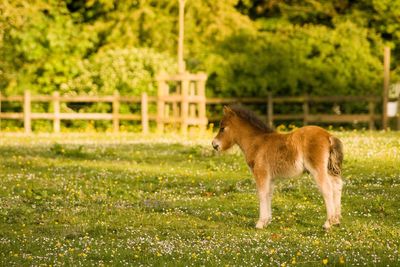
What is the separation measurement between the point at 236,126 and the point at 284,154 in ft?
3.60

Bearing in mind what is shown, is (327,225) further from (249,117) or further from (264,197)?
(249,117)

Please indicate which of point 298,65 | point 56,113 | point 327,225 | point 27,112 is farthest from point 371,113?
point 327,225

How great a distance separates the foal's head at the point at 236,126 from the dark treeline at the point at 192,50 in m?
20.2

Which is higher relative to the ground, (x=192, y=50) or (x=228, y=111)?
(x=192, y=50)

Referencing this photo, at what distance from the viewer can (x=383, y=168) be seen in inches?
730

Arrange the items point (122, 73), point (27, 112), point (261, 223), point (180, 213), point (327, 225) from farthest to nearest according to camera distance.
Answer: point (122, 73) < point (27, 112) < point (180, 213) < point (261, 223) < point (327, 225)

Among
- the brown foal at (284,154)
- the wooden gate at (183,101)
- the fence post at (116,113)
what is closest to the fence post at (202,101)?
the wooden gate at (183,101)

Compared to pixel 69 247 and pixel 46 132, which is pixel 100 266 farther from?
pixel 46 132

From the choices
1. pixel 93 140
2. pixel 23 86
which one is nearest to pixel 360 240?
pixel 93 140

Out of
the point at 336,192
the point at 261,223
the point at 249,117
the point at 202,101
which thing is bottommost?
the point at 261,223

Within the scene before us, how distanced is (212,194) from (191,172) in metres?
3.36

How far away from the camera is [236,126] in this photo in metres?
13.1

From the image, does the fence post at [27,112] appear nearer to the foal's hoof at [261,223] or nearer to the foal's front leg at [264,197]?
the foal's front leg at [264,197]

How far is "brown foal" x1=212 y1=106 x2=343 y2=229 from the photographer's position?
39.2ft
